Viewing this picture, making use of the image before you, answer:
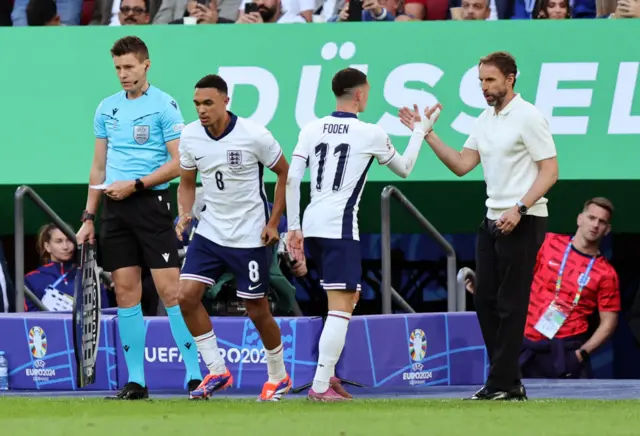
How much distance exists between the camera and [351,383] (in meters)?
10.3

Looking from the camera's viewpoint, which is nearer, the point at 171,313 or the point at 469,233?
the point at 171,313

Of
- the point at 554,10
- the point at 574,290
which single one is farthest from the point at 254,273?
the point at 554,10

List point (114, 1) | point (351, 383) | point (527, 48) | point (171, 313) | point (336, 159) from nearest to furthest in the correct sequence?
1. point (336, 159)
2. point (171, 313)
3. point (351, 383)
4. point (527, 48)
5. point (114, 1)

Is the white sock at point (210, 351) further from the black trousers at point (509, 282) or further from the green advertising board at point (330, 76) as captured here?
the green advertising board at point (330, 76)

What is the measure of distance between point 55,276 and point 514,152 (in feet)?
15.4

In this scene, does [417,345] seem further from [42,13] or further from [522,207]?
[42,13]

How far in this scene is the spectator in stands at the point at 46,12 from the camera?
12.9 m

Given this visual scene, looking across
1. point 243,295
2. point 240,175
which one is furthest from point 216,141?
point 243,295

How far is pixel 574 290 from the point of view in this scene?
11539 mm

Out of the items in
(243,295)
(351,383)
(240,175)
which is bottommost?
(351,383)

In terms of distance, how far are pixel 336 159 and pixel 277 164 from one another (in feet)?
1.18

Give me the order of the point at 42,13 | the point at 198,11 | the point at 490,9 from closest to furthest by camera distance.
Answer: the point at 490,9 < the point at 198,11 < the point at 42,13

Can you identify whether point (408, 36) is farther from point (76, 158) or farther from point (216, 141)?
point (216, 141)

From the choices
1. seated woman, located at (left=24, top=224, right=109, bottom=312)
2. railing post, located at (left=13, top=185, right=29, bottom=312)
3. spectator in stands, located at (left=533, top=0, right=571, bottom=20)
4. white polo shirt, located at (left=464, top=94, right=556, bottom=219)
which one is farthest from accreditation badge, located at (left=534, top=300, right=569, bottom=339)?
railing post, located at (left=13, top=185, right=29, bottom=312)
